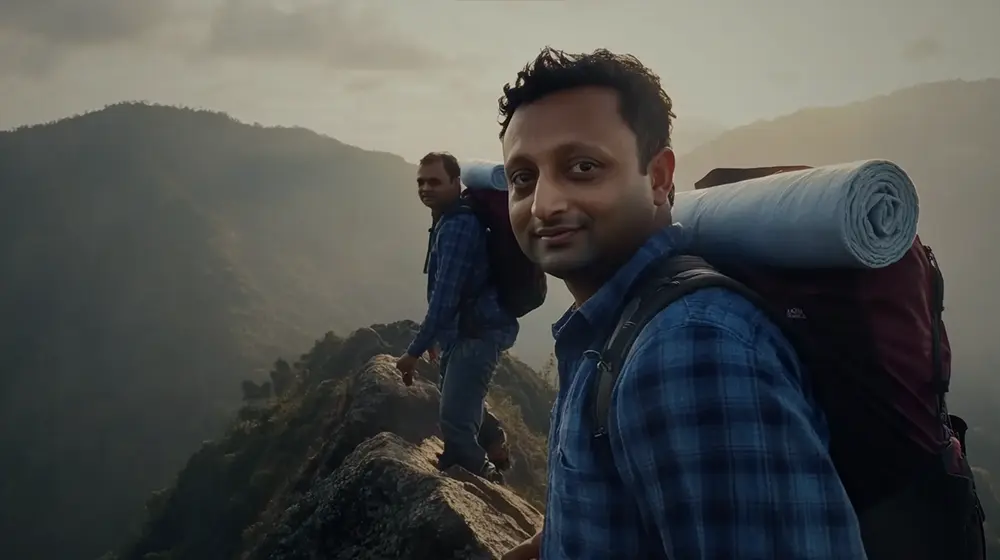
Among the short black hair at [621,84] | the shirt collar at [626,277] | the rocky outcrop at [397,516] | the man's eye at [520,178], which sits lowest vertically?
the rocky outcrop at [397,516]

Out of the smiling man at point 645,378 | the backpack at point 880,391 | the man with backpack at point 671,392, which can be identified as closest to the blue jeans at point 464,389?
the smiling man at point 645,378

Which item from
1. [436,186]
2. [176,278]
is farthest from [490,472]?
[176,278]

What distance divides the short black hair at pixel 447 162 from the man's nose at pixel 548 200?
442 cm

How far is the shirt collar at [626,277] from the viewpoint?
198 centimetres

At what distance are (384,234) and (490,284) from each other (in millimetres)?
194190

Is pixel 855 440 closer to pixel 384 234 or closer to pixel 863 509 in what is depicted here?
pixel 863 509

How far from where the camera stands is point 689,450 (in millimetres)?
1516

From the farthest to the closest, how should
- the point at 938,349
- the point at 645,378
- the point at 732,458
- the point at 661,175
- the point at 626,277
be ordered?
the point at 661,175 < the point at 626,277 < the point at 938,349 < the point at 645,378 < the point at 732,458

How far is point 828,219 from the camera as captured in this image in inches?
66.0

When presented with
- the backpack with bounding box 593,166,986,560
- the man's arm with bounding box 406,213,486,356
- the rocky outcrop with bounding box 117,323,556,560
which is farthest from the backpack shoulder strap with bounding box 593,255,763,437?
the man's arm with bounding box 406,213,486,356

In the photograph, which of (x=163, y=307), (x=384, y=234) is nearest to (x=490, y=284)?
(x=163, y=307)

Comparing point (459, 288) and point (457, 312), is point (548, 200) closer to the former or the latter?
point (459, 288)

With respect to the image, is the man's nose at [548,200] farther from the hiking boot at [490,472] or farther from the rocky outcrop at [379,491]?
the hiking boot at [490,472]

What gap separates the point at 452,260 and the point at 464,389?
1372mm
